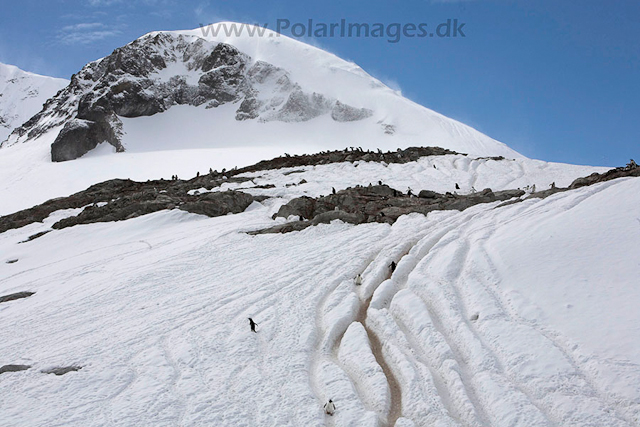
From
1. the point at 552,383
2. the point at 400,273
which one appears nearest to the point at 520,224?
the point at 400,273

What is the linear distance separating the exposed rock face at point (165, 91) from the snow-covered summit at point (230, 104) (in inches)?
7.4

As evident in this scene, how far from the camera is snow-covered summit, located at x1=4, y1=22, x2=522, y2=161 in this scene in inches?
2776

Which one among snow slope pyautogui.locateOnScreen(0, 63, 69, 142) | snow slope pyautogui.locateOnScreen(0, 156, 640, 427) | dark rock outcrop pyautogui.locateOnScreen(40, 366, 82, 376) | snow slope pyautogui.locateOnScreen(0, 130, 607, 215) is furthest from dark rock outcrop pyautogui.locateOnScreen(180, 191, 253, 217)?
snow slope pyautogui.locateOnScreen(0, 63, 69, 142)

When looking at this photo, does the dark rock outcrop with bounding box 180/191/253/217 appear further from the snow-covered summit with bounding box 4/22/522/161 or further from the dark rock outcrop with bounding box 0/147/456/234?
the snow-covered summit with bounding box 4/22/522/161

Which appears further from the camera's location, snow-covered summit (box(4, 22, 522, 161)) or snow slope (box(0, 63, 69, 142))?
snow slope (box(0, 63, 69, 142))

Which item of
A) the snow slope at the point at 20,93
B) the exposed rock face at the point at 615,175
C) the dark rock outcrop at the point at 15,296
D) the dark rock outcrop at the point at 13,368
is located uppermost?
the snow slope at the point at 20,93

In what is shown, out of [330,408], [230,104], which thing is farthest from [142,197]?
[230,104]

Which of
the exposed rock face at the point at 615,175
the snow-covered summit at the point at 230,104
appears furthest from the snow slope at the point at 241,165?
the exposed rock face at the point at 615,175

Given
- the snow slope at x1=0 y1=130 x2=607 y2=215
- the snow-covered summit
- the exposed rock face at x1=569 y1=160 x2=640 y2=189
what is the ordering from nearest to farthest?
the exposed rock face at x1=569 y1=160 x2=640 y2=189
the snow slope at x1=0 y1=130 x2=607 y2=215
the snow-covered summit

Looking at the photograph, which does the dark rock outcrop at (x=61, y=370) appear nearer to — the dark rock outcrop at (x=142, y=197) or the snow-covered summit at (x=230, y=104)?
the dark rock outcrop at (x=142, y=197)

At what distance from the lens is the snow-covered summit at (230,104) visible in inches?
2776

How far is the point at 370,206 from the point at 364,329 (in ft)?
33.8

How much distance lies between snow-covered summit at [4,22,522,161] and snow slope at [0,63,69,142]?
7167 centimetres

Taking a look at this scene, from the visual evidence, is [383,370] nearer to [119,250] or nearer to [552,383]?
[552,383]
